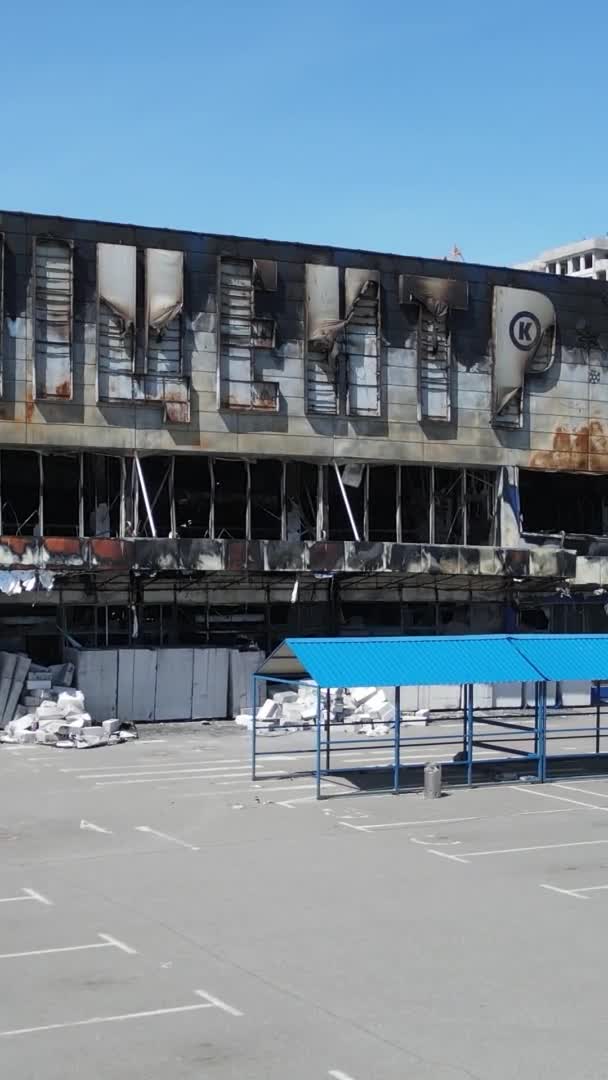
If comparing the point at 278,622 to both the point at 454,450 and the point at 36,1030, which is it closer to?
the point at 454,450

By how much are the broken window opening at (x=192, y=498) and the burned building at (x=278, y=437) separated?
0.08 m

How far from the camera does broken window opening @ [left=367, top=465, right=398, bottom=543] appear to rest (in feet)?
160

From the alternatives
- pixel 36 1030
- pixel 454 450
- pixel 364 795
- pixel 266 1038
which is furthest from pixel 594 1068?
pixel 454 450

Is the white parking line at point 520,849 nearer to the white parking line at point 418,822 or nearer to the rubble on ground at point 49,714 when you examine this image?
the white parking line at point 418,822

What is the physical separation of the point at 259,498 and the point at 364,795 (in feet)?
67.9

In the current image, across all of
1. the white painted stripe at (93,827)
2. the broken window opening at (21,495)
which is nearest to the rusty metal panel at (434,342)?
the broken window opening at (21,495)

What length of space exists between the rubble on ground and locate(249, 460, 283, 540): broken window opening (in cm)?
1050

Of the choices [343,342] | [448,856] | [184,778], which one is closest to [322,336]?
[343,342]

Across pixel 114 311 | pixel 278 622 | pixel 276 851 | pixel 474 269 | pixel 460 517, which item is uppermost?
pixel 474 269

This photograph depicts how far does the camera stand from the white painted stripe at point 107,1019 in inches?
506

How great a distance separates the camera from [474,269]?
47.0m

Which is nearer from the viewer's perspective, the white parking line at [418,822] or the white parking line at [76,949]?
the white parking line at [76,949]

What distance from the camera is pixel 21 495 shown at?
45.8 meters

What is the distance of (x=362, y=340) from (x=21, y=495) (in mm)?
12593
